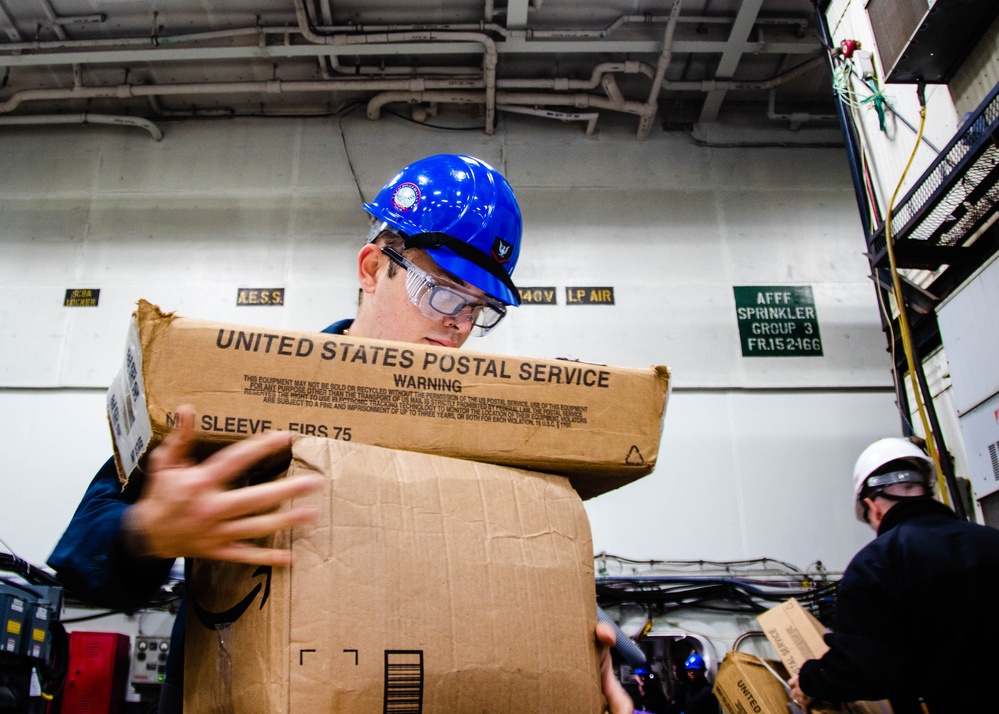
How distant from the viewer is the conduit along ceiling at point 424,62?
5648 millimetres

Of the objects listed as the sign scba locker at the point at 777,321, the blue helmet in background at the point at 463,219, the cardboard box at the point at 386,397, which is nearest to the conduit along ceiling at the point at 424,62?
the sign scba locker at the point at 777,321

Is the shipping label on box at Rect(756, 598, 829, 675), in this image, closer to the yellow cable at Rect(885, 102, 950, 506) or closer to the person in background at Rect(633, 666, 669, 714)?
the yellow cable at Rect(885, 102, 950, 506)

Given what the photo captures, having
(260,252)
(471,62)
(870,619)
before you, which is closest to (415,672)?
(870,619)

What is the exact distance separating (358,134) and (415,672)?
6172 mm

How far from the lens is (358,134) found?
20.9 ft

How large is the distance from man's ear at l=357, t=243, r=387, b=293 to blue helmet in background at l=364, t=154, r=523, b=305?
0.23ft

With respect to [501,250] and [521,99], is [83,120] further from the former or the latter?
[501,250]

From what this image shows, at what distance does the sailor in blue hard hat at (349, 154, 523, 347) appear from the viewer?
1263 mm

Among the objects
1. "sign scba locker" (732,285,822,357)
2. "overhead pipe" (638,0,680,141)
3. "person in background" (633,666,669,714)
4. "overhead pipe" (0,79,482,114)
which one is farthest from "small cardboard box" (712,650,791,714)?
"overhead pipe" (0,79,482,114)

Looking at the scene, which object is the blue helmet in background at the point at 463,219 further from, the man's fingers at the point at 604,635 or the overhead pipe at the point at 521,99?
the overhead pipe at the point at 521,99

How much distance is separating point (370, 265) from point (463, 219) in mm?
227

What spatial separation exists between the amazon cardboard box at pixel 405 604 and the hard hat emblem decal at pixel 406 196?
578 mm

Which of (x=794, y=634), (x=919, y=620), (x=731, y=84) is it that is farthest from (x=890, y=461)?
(x=731, y=84)

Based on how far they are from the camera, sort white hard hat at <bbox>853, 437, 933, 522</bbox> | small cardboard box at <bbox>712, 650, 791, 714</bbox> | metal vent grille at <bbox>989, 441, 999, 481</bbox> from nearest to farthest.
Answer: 1. white hard hat at <bbox>853, 437, 933, 522</bbox>
2. metal vent grille at <bbox>989, 441, 999, 481</bbox>
3. small cardboard box at <bbox>712, 650, 791, 714</bbox>
